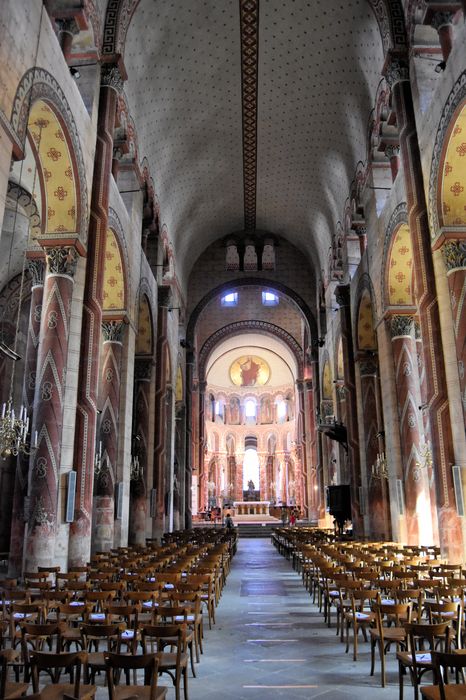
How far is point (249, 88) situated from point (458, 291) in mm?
13184

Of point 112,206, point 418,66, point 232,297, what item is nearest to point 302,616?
point 112,206

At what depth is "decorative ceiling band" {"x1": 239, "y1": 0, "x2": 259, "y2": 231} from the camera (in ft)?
60.3

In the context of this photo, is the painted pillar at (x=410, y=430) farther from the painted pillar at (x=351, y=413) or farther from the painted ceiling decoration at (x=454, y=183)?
the painted ceiling decoration at (x=454, y=183)

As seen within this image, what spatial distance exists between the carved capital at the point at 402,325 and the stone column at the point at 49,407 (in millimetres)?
9424

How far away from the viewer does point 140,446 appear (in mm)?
20078

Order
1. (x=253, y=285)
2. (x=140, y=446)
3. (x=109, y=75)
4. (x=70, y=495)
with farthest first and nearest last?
(x=253, y=285) < (x=140, y=446) < (x=109, y=75) < (x=70, y=495)

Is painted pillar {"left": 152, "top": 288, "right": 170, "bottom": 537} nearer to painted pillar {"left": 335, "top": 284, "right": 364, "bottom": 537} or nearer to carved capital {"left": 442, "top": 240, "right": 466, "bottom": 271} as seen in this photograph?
painted pillar {"left": 335, "top": 284, "right": 364, "bottom": 537}

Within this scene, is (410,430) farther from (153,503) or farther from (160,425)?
(153,503)

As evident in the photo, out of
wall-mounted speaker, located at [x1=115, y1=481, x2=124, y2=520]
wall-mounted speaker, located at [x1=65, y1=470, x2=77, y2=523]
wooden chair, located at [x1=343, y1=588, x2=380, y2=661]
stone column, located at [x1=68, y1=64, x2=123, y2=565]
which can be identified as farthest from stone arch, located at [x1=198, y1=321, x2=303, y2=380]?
wooden chair, located at [x1=343, y1=588, x2=380, y2=661]

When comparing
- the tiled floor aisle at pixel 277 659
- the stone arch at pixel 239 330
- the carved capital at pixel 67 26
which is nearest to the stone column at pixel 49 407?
the tiled floor aisle at pixel 277 659

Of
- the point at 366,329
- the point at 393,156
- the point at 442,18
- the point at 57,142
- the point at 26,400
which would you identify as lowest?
the point at 26,400

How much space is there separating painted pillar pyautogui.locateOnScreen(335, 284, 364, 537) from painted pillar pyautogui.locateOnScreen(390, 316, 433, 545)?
4.30m

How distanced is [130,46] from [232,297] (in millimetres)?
23666

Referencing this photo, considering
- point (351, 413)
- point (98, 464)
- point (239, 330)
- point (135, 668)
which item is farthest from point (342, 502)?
point (239, 330)
